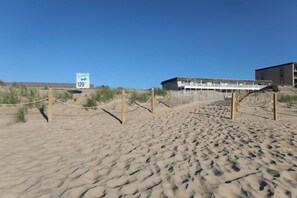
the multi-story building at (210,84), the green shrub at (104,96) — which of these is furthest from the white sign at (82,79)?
the multi-story building at (210,84)

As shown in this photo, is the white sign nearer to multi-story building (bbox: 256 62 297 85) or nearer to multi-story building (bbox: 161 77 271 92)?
multi-story building (bbox: 161 77 271 92)

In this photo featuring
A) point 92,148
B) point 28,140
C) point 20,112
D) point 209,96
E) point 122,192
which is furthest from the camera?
point 209,96

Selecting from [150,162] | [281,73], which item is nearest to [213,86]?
[281,73]

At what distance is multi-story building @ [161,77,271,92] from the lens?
55.4m

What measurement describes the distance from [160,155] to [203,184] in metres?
1.72

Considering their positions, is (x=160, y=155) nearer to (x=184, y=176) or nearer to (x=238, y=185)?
(x=184, y=176)

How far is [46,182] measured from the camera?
436cm

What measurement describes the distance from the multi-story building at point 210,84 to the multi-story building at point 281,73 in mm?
5591

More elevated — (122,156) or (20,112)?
(20,112)

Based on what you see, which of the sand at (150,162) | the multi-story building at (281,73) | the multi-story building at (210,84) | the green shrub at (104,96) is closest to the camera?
the sand at (150,162)

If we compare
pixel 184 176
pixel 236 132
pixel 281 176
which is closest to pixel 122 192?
pixel 184 176

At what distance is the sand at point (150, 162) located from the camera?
3898mm

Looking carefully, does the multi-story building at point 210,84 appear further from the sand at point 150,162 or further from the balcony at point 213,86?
the sand at point 150,162

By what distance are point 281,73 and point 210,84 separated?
21.7 metres
